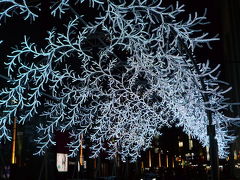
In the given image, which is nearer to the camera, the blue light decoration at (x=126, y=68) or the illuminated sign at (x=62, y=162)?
the blue light decoration at (x=126, y=68)

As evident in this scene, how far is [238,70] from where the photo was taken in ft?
195

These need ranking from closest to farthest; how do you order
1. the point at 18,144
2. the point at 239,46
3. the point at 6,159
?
the point at 6,159, the point at 18,144, the point at 239,46

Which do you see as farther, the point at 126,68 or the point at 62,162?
the point at 62,162

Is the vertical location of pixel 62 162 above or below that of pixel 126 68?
below

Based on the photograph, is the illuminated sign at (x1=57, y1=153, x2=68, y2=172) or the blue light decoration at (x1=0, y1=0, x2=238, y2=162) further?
the illuminated sign at (x1=57, y1=153, x2=68, y2=172)

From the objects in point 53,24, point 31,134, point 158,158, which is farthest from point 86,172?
point 158,158

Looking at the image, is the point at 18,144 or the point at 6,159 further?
the point at 18,144

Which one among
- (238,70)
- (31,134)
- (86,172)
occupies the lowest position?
(86,172)

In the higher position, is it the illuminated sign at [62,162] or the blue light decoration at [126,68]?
the blue light decoration at [126,68]

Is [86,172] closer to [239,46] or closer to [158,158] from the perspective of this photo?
[239,46]

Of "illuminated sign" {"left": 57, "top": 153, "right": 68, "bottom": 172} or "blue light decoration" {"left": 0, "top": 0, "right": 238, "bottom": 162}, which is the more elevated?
"blue light decoration" {"left": 0, "top": 0, "right": 238, "bottom": 162}

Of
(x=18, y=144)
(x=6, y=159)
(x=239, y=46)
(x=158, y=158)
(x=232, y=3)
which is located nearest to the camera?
(x=6, y=159)

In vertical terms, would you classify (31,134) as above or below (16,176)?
above

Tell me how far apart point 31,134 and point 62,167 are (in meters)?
6.43
